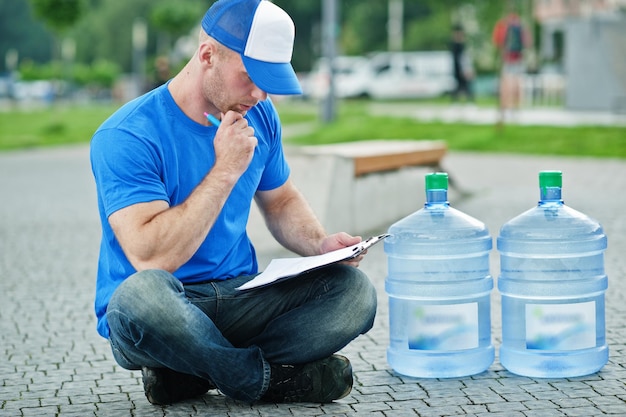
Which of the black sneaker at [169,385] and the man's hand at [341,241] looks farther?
the man's hand at [341,241]

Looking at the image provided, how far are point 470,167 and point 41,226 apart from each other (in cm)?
642

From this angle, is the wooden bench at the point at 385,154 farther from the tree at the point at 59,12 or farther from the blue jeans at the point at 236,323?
the tree at the point at 59,12

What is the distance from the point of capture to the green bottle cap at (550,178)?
15.9 feet

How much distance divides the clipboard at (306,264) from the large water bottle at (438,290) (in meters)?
0.61

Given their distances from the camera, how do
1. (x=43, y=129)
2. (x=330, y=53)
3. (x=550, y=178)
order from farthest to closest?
(x=43, y=129)
(x=330, y=53)
(x=550, y=178)

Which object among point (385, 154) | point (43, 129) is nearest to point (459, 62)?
point (43, 129)

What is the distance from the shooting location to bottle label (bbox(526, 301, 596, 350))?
4770 millimetres

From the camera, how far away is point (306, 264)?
432 centimetres

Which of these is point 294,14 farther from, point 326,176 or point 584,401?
point 584,401

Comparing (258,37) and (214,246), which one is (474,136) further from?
(258,37)

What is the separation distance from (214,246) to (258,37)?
808 mm

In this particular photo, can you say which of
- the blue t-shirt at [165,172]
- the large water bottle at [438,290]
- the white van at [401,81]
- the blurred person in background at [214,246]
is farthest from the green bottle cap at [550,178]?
the white van at [401,81]

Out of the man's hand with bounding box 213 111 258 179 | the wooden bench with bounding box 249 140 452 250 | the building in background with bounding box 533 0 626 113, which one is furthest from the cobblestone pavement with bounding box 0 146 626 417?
the building in background with bounding box 533 0 626 113

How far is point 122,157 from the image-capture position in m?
4.06
